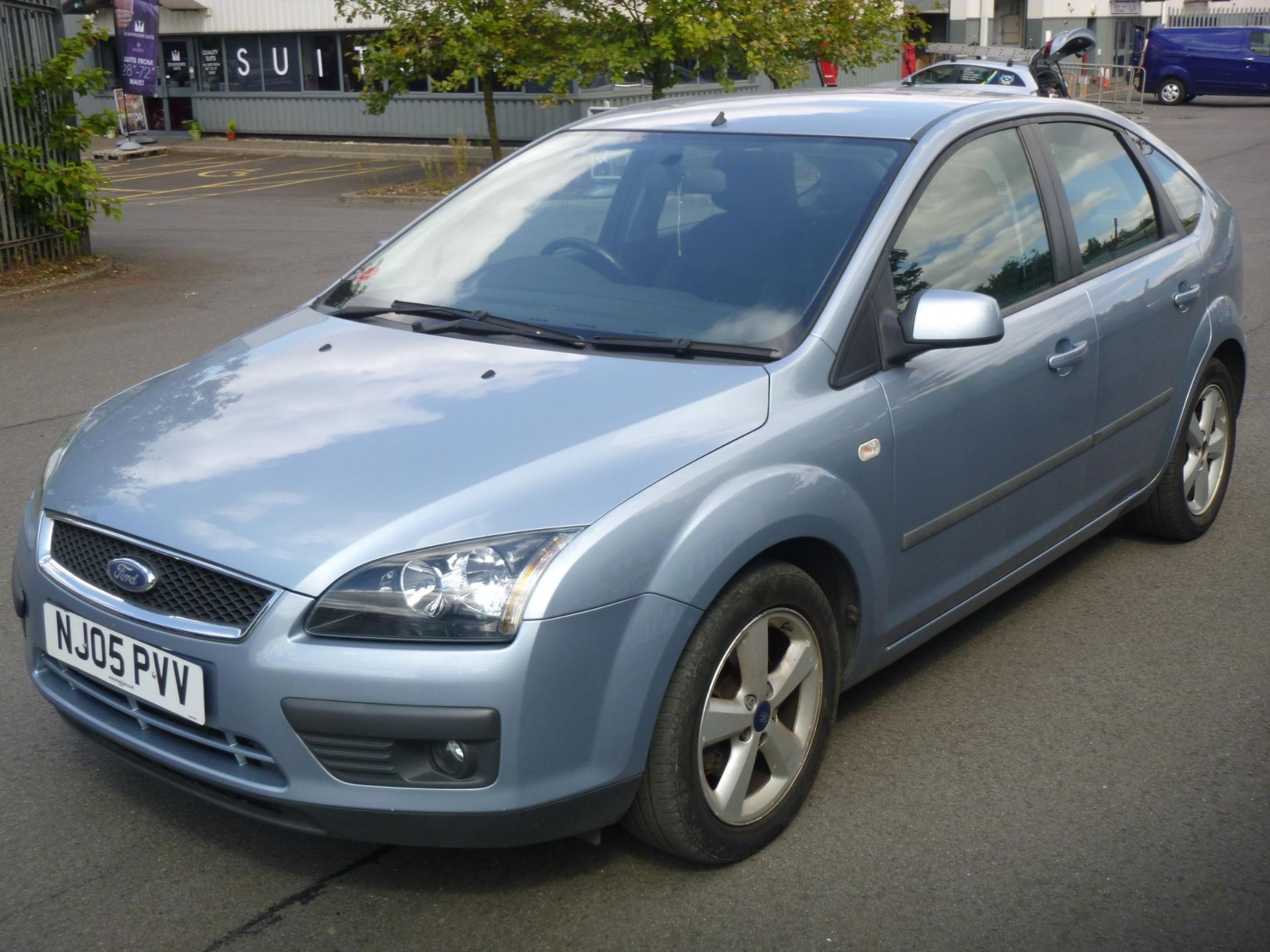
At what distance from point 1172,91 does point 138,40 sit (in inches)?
1105

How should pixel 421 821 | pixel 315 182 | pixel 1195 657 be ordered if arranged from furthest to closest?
1. pixel 315 182
2. pixel 1195 657
3. pixel 421 821

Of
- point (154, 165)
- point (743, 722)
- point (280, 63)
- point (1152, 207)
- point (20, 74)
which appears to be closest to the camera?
point (743, 722)

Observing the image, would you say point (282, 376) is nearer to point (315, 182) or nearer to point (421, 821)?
point (421, 821)

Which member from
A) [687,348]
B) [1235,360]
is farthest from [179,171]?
[687,348]

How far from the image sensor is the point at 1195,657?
4.30 metres

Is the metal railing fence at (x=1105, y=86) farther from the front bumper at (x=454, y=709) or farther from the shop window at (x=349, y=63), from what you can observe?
the front bumper at (x=454, y=709)

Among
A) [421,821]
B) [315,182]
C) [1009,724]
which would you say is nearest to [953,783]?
[1009,724]

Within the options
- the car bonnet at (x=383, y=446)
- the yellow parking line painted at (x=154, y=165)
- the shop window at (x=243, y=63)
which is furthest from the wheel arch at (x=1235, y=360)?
the shop window at (x=243, y=63)

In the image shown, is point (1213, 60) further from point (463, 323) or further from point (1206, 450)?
point (463, 323)

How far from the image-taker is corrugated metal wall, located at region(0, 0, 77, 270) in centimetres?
1195

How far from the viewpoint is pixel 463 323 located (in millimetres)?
3691

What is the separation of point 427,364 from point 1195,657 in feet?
8.43

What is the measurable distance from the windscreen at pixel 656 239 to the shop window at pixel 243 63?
97.7ft

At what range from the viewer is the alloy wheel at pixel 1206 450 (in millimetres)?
5168
